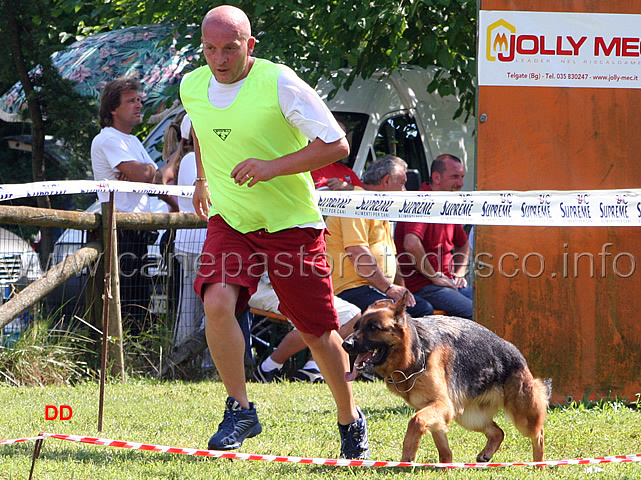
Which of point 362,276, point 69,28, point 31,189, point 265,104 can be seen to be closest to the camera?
point 265,104

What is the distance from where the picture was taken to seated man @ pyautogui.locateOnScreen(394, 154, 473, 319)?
8.42 metres

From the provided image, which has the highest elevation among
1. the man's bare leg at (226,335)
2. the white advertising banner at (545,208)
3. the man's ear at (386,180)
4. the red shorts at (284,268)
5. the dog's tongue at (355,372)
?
the man's ear at (386,180)

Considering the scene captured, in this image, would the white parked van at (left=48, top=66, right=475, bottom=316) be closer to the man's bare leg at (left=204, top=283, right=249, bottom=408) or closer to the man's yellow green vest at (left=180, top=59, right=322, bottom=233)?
the man's yellow green vest at (left=180, top=59, right=322, bottom=233)

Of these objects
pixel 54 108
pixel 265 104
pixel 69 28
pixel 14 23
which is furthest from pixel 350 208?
pixel 69 28

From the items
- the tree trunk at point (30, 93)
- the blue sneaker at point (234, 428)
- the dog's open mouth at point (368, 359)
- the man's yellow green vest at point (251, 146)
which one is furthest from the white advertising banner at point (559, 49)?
the tree trunk at point (30, 93)

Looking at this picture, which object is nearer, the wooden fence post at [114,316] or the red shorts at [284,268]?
the red shorts at [284,268]

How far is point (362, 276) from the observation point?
788cm

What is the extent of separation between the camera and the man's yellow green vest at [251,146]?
4.50 meters

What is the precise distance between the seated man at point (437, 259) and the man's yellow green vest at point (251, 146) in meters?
3.83

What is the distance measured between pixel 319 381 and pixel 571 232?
2.67m

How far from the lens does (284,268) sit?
4.58 metres

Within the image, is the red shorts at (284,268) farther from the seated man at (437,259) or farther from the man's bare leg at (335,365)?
the seated man at (437,259)

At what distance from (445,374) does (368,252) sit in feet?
9.68

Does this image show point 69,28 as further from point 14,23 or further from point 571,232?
point 571,232
